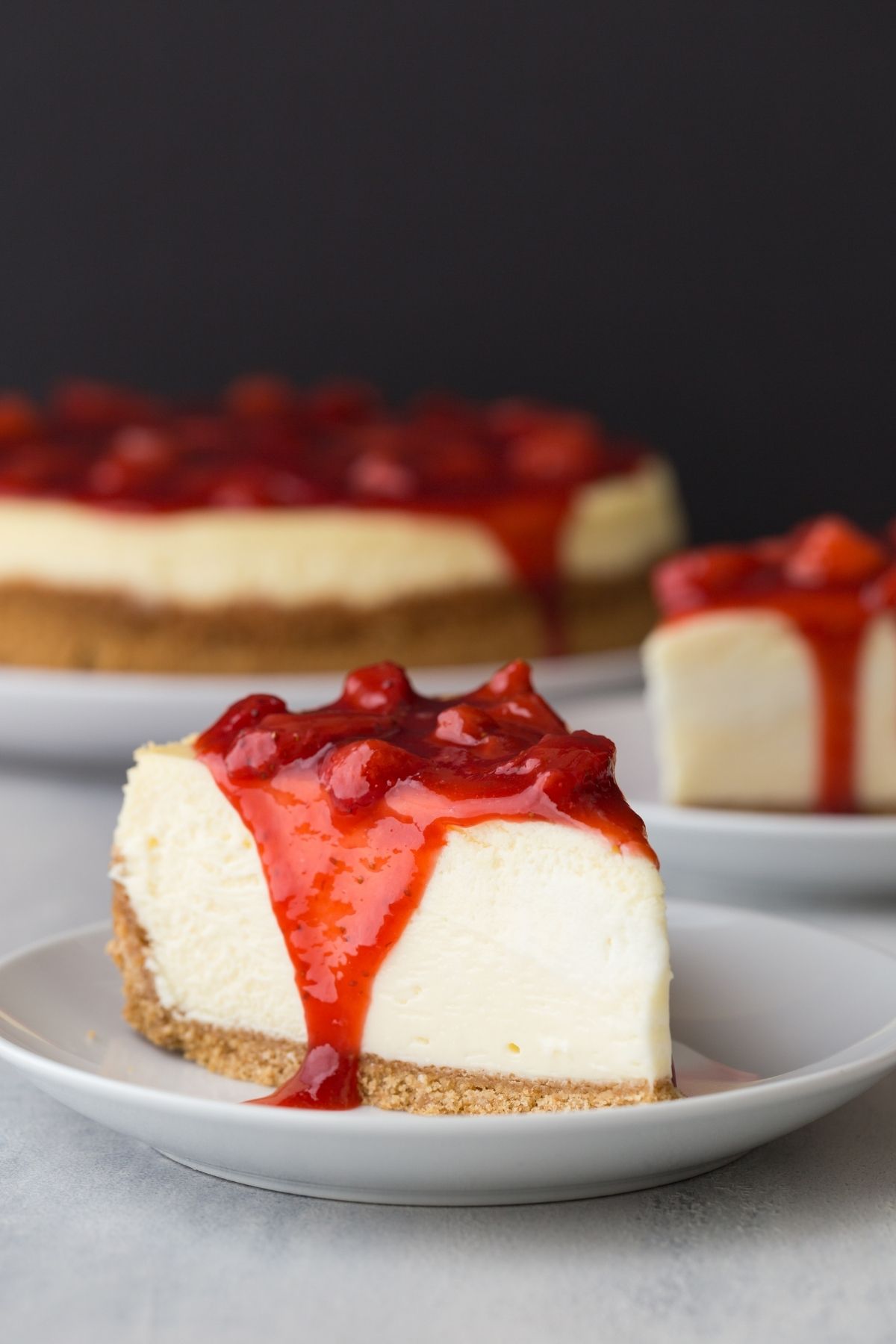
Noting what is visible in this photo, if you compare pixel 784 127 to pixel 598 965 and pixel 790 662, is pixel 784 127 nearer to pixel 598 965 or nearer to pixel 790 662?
pixel 790 662

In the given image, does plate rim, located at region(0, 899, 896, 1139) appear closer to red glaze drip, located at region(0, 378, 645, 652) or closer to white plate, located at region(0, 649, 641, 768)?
white plate, located at region(0, 649, 641, 768)

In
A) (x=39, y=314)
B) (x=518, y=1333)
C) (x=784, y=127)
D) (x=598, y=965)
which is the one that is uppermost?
(x=784, y=127)

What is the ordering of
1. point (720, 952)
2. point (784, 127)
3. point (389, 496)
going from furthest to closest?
1. point (784, 127)
2. point (389, 496)
3. point (720, 952)

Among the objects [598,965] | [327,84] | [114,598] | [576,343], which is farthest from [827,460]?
[598,965]

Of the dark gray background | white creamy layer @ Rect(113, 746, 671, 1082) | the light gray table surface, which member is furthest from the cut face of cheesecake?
the dark gray background

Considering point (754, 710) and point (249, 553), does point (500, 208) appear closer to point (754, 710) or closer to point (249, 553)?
point (249, 553)

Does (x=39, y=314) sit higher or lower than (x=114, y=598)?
higher
